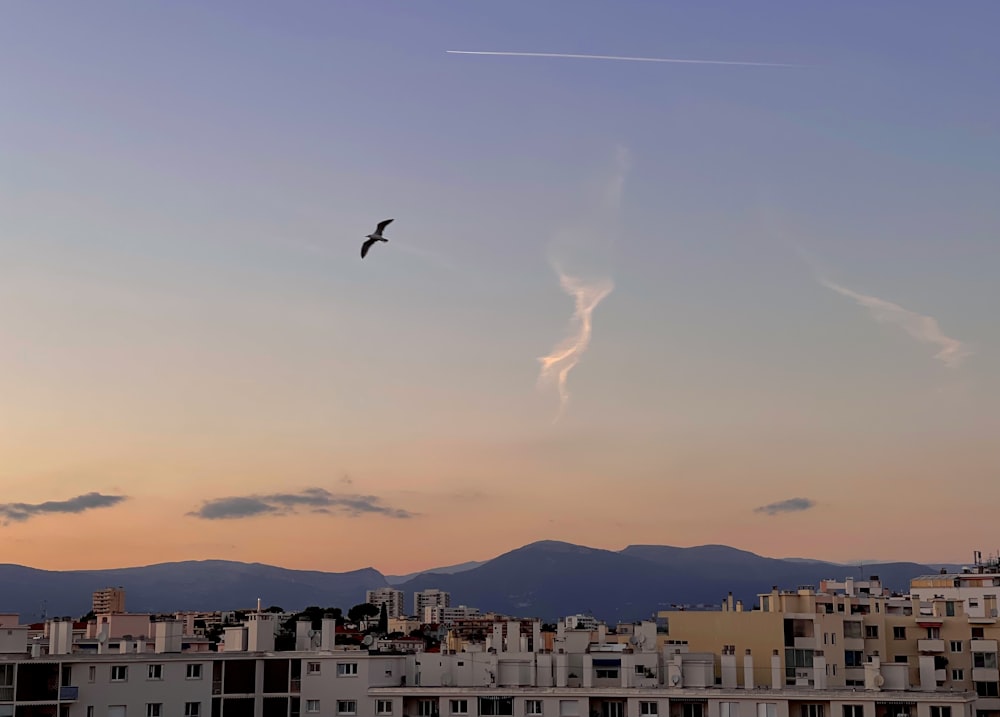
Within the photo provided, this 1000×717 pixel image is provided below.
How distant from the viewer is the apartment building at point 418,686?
6838cm

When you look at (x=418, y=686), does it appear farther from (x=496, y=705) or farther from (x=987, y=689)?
(x=987, y=689)

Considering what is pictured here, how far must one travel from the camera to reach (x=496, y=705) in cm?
7125

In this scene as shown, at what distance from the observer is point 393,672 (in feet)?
246

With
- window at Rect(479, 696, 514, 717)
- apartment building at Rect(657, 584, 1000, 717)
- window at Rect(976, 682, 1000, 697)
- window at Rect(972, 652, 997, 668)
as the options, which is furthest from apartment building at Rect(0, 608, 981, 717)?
window at Rect(972, 652, 997, 668)

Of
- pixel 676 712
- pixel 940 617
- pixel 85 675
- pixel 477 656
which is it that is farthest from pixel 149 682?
pixel 940 617

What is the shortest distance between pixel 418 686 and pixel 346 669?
408 cm

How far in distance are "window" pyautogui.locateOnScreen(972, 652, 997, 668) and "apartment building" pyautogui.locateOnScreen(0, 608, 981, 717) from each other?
75.3ft

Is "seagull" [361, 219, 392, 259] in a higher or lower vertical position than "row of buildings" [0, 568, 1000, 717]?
higher

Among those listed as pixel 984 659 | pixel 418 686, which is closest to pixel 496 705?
pixel 418 686

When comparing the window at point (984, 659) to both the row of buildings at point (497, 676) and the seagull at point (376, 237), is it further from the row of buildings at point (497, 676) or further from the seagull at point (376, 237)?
the seagull at point (376, 237)

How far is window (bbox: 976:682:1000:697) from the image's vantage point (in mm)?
91750

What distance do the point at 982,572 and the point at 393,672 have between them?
277ft

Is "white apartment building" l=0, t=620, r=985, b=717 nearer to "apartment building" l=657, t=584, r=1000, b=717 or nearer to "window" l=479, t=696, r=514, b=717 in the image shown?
"window" l=479, t=696, r=514, b=717

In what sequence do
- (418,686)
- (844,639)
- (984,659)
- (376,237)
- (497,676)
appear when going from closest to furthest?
(376,237)
(497,676)
(418,686)
(844,639)
(984,659)
